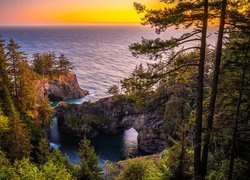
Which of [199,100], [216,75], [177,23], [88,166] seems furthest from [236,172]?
[88,166]

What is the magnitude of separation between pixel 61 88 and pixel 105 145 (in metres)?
41.0

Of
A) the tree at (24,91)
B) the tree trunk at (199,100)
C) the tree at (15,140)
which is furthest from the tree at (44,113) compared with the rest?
the tree trunk at (199,100)

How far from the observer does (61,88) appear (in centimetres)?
10431

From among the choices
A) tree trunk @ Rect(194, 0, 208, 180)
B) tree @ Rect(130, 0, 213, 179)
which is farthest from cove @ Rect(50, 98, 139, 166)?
tree @ Rect(130, 0, 213, 179)

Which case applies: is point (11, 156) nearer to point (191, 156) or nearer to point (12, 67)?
point (12, 67)

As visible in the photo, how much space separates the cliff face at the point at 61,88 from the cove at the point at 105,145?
2271 cm

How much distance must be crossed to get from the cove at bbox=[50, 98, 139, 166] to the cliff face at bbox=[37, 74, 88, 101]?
22714 millimetres

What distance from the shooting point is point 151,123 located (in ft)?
213

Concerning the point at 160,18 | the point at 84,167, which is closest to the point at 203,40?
the point at 160,18

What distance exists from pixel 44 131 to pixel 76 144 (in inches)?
378

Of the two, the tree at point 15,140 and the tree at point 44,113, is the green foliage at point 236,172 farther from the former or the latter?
the tree at point 44,113

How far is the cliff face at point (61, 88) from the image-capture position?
326 feet

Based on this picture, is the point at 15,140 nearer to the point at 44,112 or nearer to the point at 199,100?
the point at 44,112

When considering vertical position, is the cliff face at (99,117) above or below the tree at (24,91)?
below
